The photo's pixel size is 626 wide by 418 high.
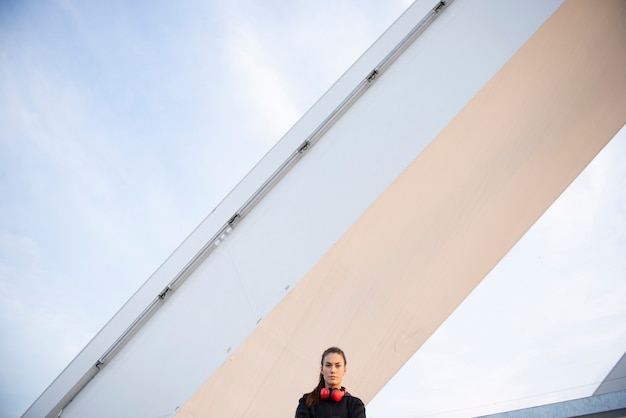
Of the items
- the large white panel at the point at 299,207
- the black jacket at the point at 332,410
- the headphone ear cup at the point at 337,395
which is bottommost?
the black jacket at the point at 332,410

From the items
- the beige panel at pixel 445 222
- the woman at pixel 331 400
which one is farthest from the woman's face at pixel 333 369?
the beige panel at pixel 445 222

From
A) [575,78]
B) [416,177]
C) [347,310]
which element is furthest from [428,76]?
[347,310]

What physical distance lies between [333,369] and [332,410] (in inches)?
6.6

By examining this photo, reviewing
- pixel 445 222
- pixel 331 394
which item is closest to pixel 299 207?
pixel 445 222

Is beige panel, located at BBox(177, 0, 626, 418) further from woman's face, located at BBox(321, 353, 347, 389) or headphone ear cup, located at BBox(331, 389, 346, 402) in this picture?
headphone ear cup, located at BBox(331, 389, 346, 402)

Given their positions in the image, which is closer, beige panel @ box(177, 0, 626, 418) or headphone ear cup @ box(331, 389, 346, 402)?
headphone ear cup @ box(331, 389, 346, 402)

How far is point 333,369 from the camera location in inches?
80.3

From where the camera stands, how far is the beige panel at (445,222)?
100 inches

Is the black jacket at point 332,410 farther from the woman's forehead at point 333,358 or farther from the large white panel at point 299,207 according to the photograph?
the large white panel at point 299,207

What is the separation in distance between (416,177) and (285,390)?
158 cm

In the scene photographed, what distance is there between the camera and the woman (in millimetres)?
1983

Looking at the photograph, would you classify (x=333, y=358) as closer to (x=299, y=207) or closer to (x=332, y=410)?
(x=332, y=410)

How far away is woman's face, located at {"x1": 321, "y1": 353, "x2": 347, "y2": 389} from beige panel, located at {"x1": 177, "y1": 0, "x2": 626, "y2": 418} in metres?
0.49

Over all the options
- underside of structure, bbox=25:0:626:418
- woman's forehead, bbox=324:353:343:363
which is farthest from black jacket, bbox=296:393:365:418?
underside of structure, bbox=25:0:626:418
